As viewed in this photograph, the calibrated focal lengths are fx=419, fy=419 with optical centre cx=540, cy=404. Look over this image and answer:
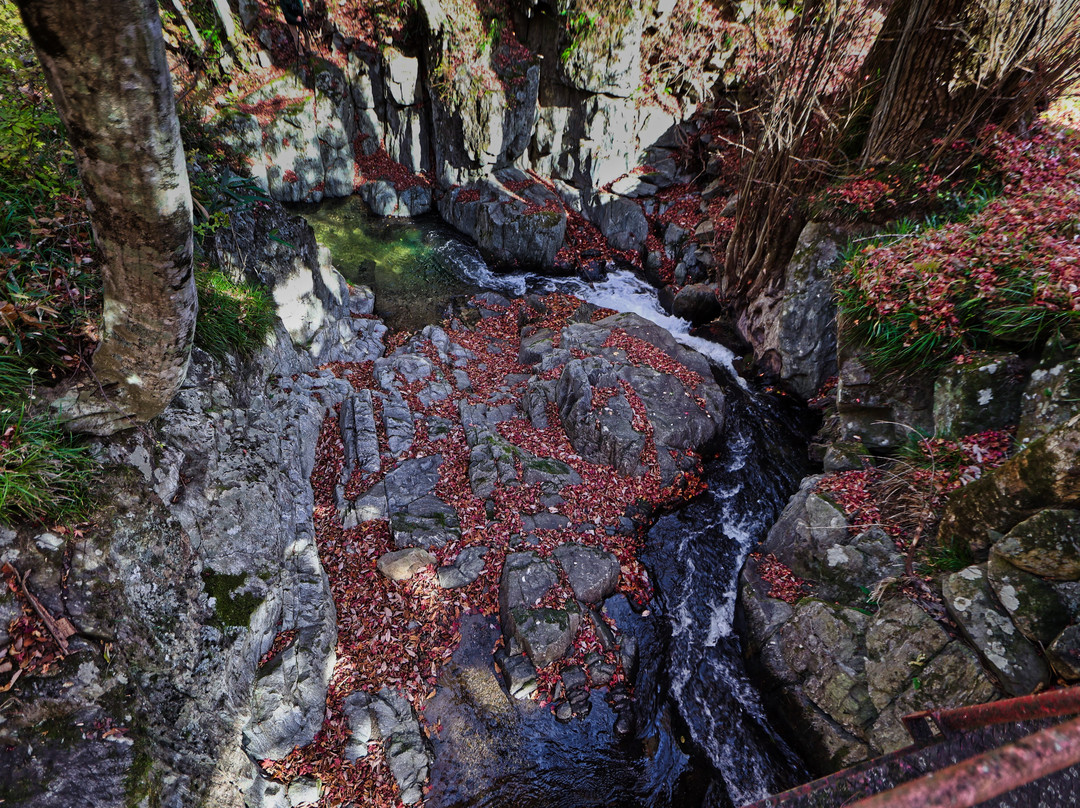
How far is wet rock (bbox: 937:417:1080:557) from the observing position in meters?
3.68

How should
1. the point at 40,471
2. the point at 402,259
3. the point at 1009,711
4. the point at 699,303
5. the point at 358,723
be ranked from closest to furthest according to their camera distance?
1. the point at 1009,711
2. the point at 40,471
3. the point at 358,723
4. the point at 699,303
5. the point at 402,259

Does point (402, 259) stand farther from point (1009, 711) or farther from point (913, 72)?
point (1009, 711)

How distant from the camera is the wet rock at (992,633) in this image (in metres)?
3.72

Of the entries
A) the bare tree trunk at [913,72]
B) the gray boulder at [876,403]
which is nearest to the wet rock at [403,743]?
the gray boulder at [876,403]

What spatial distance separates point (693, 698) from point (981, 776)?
211 inches

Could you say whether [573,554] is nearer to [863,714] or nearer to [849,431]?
[863,714]

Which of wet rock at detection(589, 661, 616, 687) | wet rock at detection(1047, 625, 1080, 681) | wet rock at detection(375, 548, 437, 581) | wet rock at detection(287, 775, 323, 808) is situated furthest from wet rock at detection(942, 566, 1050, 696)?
wet rock at detection(287, 775, 323, 808)

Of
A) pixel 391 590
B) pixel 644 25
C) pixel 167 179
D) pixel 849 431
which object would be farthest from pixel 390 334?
pixel 644 25

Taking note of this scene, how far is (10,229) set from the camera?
13.0 ft

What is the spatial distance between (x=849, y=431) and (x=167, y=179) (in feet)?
30.6

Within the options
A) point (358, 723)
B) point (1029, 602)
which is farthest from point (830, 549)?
point (358, 723)

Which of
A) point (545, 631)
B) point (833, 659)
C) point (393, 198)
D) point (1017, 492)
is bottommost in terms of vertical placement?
point (545, 631)

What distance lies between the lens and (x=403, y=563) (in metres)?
6.26

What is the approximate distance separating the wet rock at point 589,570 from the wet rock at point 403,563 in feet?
6.70
